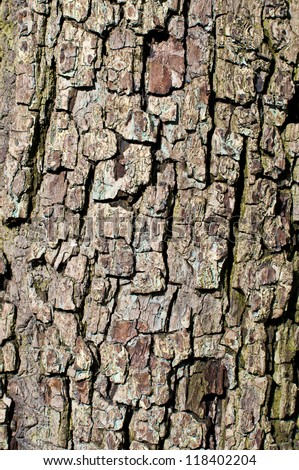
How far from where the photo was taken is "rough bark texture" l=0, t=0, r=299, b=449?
1.63 m

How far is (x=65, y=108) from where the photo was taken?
166 centimetres

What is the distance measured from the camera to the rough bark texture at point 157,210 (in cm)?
163

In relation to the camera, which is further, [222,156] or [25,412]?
[25,412]


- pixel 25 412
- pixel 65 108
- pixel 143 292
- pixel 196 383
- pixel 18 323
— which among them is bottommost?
pixel 25 412

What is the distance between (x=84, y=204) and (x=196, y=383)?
0.51 metres

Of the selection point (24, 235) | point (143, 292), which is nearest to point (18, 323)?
point (24, 235)

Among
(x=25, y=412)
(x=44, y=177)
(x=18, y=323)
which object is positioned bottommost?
(x=25, y=412)

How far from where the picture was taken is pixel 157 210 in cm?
162

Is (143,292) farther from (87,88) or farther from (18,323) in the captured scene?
(87,88)

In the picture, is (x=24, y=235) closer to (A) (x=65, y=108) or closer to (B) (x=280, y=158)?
(A) (x=65, y=108)

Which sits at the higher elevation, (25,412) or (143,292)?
(143,292)

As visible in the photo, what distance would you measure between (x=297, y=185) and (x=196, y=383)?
55 centimetres

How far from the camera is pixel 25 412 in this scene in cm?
175

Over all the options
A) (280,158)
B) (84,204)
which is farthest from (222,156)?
(84,204)
